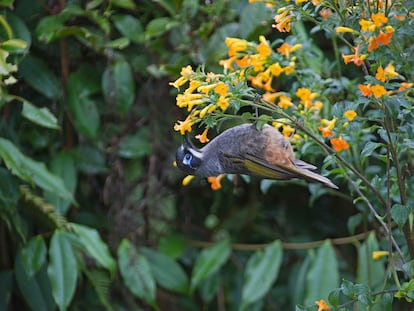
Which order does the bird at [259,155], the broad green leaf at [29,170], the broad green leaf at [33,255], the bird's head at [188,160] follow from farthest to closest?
the broad green leaf at [33,255] < the broad green leaf at [29,170] < the bird's head at [188,160] < the bird at [259,155]

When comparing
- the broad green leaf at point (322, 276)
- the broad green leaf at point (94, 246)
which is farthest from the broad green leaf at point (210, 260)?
the broad green leaf at point (94, 246)

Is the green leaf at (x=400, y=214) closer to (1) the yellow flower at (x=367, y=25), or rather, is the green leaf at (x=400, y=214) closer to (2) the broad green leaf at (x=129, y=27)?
(1) the yellow flower at (x=367, y=25)

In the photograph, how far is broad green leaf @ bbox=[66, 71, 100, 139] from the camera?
289 cm

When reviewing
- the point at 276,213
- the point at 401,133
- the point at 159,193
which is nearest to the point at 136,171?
the point at 159,193

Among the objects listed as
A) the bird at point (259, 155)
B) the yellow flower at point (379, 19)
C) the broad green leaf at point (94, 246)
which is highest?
the yellow flower at point (379, 19)

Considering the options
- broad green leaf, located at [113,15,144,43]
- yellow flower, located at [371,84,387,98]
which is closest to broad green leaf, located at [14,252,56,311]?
broad green leaf, located at [113,15,144,43]

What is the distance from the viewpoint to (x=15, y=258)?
293 cm

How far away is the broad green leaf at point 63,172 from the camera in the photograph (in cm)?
280

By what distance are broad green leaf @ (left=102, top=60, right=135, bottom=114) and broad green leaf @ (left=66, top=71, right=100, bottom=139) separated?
76 mm

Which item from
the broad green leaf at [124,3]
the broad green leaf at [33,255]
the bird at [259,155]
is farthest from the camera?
the broad green leaf at [124,3]

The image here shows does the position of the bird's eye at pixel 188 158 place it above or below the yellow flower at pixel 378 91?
below

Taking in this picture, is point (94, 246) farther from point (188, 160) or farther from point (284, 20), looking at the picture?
point (284, 20)

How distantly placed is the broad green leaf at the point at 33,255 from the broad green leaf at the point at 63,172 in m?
0.15

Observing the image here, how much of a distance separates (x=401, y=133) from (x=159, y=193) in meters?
1.45
